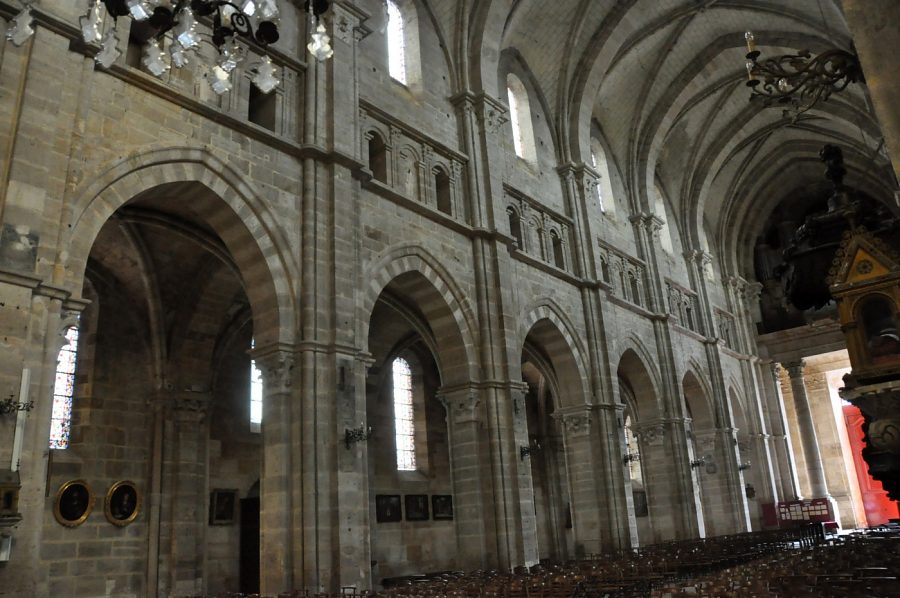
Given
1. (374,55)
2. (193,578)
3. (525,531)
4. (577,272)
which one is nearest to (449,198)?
(374,55)

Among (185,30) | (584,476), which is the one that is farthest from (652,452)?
→ (185,30)

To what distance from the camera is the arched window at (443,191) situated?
660 inches

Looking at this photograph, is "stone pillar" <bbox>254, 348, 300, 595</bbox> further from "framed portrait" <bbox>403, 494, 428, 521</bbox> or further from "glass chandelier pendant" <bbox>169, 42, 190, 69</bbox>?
"framed portrait" <bbox>403, 494, 428, 521</bbox>

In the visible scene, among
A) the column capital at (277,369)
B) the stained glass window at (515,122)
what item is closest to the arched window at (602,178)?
the stained glass window at (515,122)

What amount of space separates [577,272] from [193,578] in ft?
41.8

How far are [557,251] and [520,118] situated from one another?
4.41 metres

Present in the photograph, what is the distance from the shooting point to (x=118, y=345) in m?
15.4

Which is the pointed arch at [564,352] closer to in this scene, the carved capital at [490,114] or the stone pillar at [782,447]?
the carved capital at [490,114]

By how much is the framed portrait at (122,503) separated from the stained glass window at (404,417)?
778 cm

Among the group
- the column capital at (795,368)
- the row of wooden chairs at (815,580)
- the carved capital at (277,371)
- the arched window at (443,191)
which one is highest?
the arched window at (443,191)

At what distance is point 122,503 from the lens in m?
14.4

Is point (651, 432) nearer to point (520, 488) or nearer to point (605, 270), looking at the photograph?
point (605, 270)

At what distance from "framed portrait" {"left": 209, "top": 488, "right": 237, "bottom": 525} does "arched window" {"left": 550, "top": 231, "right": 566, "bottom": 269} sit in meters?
10.6

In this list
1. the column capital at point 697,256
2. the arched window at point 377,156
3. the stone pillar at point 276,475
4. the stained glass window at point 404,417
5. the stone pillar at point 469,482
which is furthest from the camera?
the column capital at point 697,256
